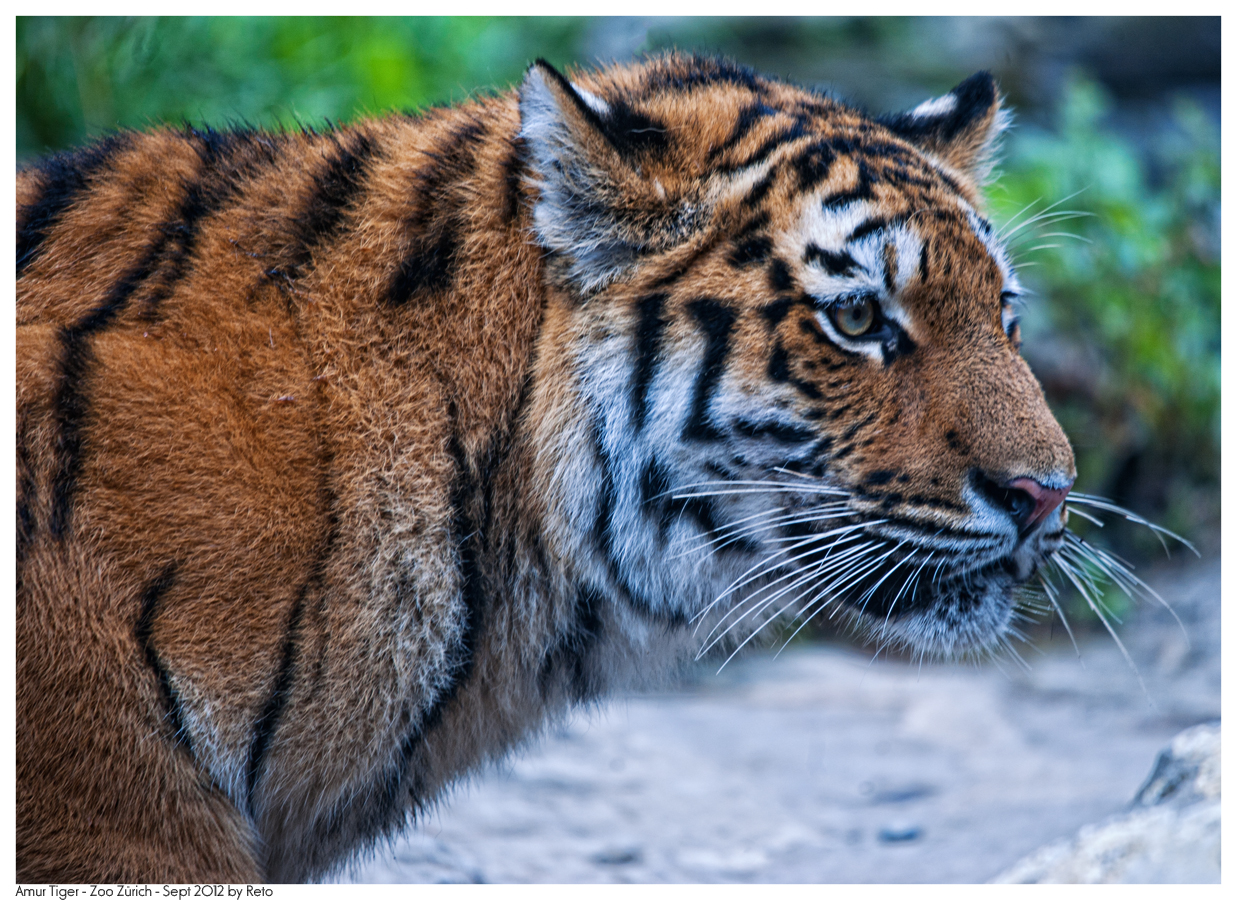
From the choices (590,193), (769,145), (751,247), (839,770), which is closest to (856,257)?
(751,247)

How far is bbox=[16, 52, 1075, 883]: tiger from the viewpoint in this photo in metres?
1.89

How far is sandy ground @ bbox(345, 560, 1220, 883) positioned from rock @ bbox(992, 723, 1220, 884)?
0.49 m

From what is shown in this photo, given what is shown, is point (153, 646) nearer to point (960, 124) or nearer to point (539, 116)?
point (539, 116)

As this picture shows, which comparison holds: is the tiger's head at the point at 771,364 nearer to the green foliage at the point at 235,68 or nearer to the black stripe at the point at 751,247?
the black stripe at the point at 751,247

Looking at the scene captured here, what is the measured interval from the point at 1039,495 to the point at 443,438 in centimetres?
106

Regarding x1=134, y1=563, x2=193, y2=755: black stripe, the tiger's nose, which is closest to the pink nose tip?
the tiger's nose

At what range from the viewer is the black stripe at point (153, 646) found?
1.87 m

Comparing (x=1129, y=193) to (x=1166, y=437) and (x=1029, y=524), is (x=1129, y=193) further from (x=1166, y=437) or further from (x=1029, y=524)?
(x=1029, y=524)

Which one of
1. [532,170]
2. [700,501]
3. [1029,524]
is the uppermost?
[532,170]

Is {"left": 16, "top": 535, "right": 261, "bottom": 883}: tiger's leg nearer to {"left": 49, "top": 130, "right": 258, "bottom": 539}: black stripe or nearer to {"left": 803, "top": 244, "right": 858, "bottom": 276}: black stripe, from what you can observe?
{"left": 49, "top": 130, "right": 258, "bottom": 539}: black stripe

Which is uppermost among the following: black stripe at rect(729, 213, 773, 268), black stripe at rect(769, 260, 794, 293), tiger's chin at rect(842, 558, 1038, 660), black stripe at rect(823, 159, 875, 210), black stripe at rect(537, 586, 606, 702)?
black stripe at rect(823, 159, 875, 210)

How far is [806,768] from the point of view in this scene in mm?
4379

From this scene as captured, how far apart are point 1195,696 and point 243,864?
4021mm

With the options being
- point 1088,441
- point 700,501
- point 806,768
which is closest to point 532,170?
point 700,501
